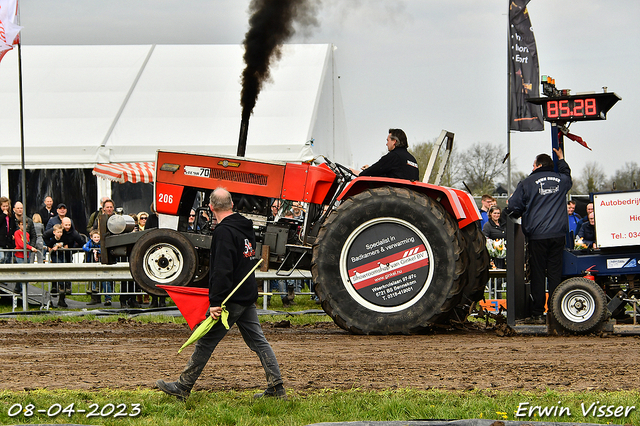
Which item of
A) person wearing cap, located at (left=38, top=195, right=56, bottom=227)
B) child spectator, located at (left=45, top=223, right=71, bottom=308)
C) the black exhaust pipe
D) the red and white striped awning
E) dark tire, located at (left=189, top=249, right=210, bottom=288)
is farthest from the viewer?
the red and white striped awning

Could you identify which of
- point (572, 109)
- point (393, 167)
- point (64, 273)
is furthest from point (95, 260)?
point (572, 109)

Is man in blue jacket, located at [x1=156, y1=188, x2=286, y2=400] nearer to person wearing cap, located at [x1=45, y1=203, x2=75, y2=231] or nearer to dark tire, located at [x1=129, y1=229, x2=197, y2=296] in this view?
dark tire, located at [x1=129, y1=229, x2=197, y2=296]

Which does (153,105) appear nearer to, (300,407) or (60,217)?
(60,217)

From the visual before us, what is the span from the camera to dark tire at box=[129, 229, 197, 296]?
9.02 m

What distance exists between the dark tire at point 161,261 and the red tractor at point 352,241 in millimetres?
12

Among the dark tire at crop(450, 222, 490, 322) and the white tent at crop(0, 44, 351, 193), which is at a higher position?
the white tent at crop(0, 44, 351, 193)

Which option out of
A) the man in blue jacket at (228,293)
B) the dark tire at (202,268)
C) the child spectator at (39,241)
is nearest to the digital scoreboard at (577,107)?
the dark tire at (202,268)

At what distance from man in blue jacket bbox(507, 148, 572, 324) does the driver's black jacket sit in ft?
4.06

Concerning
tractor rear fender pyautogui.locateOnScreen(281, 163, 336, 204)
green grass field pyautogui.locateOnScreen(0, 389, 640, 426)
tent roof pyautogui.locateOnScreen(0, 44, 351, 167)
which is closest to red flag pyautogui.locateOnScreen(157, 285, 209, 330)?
green grass field pyautogui.locateOnScreen(0, 389, 640, 426)

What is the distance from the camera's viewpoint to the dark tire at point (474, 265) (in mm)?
8516

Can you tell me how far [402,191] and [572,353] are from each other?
2456 mm

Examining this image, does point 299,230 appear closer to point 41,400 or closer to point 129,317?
point 129,317

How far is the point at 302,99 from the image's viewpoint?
18.4 m

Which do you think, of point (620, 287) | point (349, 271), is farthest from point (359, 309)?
point (620, 287)
